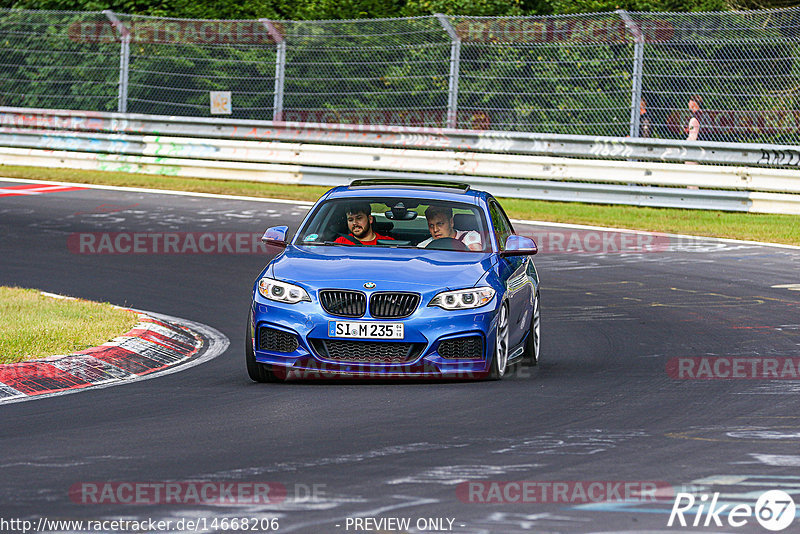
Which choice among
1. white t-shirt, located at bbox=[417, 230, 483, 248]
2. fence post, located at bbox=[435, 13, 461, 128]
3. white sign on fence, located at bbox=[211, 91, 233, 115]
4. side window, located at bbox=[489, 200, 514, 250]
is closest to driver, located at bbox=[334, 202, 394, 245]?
white t-shirt, located at bbox=[417, 230, 483, 248]

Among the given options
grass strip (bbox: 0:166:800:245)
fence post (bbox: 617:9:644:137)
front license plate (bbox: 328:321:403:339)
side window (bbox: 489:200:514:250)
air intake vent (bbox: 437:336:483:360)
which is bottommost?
air intake vent (bbox: 437:336:483:360)

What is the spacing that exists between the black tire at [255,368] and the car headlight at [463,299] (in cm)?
124

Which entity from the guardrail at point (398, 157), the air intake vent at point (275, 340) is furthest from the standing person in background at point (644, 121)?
the air intake vent at point (275, 340)

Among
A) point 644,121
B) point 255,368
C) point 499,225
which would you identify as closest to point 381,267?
point 255,368

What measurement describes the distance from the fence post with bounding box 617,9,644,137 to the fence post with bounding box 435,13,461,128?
2.85m

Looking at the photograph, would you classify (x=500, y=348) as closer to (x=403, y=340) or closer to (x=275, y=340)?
(x=403, y=340)

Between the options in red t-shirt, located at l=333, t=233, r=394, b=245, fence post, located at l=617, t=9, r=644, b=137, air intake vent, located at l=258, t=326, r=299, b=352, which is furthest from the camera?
fence post, located at l=617, t=9, r=644, b=137

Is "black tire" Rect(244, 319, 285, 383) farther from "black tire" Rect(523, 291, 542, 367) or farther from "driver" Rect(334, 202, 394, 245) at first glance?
"black tire" Rect(523, 291, 542, 367)

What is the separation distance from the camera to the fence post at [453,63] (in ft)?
75.9

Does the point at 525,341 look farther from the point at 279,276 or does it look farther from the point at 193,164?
the point at 193,164

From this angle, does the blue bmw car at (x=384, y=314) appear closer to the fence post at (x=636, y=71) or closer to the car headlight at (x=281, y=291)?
the car headlight at (x=281, y=291)

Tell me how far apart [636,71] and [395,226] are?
11407 millimetres

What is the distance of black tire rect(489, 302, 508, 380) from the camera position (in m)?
9.55

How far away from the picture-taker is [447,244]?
1055 centimetres
